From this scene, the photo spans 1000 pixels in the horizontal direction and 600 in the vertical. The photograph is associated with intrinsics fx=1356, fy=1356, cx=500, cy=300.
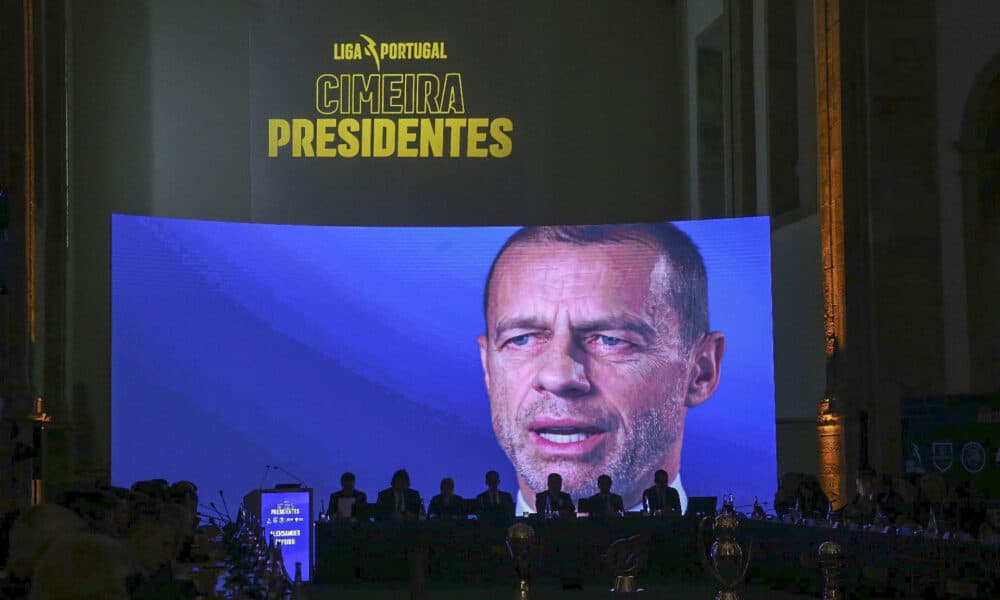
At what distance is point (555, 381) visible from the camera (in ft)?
44.7

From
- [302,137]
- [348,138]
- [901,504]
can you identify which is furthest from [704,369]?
[302,137]

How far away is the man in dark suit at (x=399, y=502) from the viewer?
10852 millimetres

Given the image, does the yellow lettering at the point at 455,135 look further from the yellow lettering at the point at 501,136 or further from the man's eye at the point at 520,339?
the man's eye at the point at 520,339

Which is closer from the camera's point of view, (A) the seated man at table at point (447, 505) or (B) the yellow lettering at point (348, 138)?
(A) the seated man at table at point (447, 505)

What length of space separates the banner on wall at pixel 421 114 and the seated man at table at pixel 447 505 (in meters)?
5.21

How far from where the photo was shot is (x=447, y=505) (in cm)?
1134

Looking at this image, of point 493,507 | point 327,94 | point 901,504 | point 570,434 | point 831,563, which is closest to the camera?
point 831,563

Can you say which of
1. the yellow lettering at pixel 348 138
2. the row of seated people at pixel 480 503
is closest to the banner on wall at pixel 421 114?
the yellow lettering at pixel 348 138

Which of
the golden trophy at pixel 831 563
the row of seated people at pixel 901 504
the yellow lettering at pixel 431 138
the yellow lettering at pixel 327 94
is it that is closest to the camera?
the golden trophy at pixel 831 563

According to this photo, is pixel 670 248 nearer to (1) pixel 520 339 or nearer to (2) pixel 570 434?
(1) pixel 520 339

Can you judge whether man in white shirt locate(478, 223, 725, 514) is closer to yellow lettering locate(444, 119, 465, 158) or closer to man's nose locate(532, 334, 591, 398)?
man's nose locate(532, 334, 591, 398)

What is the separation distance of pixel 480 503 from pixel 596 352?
301cm

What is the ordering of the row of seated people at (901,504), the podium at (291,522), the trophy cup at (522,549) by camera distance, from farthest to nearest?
the podium at (291,522)
the row of seated people at (901,504)
the trophy cup at (522,549)

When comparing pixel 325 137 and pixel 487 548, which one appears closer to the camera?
pixel 487 548
